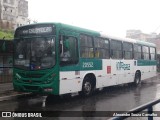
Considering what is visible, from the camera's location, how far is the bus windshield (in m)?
10.9

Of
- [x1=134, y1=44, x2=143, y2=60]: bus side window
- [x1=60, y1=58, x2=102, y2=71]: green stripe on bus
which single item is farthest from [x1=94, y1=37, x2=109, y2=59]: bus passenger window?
[x1=134, y1=44, x2=143, y2=60]: bus side window

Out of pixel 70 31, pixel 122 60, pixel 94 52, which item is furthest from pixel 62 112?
pixel 122 60

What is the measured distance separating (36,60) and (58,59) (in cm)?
92

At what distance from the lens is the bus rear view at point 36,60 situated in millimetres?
10852

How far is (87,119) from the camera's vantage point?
827 centimetres

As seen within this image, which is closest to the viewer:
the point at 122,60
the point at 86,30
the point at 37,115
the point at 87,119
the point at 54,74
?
the point at 87,119

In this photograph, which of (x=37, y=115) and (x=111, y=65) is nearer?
(x=37, y=115)

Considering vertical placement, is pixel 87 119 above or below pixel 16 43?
below

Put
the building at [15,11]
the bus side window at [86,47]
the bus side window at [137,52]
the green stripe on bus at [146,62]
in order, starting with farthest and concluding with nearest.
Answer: the building at [15,11] → the green stripe on bus at [146,62] → the bus side window at [137,52] → the bus side window at [86,47]

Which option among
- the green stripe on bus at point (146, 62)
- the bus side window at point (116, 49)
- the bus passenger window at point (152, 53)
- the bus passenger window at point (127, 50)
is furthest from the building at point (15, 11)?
the bus side window at point (116, 49)

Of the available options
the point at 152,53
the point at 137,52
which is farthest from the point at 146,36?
the point at 137,52

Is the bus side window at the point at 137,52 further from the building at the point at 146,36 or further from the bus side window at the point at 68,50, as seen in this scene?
the building at the point at 146,36

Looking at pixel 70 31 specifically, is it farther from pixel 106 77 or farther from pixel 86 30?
pixel 106 77

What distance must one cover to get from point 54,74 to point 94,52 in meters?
3.27
